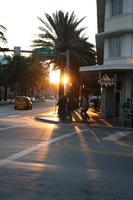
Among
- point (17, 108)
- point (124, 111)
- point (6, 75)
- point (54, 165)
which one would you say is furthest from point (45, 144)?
point (6, 75)

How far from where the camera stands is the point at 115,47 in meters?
27.9

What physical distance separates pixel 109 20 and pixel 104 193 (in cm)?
2322

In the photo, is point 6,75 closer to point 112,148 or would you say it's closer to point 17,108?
point 17,108

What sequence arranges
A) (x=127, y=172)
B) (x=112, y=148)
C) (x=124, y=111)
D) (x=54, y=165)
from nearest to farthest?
1. (x=127, y=172)
2. (x=54, y=165)
3. (x=112, y=148)
4. (x=124, y=111)

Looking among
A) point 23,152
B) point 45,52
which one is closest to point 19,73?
point 45,52

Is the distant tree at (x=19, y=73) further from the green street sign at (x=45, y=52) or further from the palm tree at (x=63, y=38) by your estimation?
the green street sign at (x=45, y=52)

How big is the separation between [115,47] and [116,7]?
10.0 ft

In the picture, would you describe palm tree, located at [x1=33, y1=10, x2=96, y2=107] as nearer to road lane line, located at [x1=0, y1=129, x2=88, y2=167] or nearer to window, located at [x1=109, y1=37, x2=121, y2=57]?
window, located at [x1=109, y1=37, x2=121, y2=57]

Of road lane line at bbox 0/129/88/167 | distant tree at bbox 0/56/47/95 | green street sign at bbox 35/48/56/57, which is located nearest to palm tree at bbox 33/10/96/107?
green street sign at bbox 35/48/56/57

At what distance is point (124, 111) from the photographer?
22969 mm

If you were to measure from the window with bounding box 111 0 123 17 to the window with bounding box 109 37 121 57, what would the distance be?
6.33 ft

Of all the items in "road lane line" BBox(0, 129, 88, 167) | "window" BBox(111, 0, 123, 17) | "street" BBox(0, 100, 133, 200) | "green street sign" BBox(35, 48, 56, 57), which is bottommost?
"street" BBox(0, 100, 133, 200)

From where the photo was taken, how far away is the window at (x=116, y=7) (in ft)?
91.4

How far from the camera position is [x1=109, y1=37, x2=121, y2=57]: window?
90.7ft
